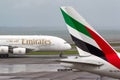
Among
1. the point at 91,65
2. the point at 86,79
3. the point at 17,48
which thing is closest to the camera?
the point at 91,65

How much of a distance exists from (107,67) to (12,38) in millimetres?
39211

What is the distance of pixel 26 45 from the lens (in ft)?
187

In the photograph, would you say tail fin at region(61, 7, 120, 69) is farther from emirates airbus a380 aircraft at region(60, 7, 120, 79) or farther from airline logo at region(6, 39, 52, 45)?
airline logo at region(6, 39, 52, 45)

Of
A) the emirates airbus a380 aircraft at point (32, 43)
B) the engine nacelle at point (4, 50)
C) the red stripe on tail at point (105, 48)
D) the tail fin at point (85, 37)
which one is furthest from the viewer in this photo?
the emirates airbus a380 aircraft at point (32, 43)

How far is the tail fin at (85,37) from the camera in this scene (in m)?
19.2

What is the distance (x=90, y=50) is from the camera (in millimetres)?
19422

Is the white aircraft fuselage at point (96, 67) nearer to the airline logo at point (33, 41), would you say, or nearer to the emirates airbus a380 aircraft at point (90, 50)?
the emirates airbus a380 aircraft at point (90, 50)

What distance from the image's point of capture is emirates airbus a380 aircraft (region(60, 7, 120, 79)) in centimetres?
1903

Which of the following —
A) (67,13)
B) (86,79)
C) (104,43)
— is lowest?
(86,79)

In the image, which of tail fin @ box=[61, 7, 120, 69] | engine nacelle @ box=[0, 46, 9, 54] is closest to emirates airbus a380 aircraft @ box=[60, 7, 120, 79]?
tail fin @ box=[61, 7, 120, 69]

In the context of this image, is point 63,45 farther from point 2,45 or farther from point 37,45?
point 2,45

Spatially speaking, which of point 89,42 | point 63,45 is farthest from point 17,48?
point 89,42

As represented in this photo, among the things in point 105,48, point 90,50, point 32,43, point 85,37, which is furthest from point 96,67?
point 32,43

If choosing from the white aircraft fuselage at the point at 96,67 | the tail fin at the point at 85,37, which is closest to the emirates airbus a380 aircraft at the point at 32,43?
the tail fin at the point at 85,37
